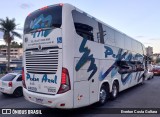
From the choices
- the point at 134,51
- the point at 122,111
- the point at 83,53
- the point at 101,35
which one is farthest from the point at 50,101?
the point at 134,51

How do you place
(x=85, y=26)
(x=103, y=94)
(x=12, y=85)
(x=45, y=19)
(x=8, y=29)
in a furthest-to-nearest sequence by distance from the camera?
(x=8, y=29) < (x=12, y=85) < (x=103, y=94) < (x=85, y=26) < (x=45, y=19)

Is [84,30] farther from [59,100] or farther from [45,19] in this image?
[59,100]

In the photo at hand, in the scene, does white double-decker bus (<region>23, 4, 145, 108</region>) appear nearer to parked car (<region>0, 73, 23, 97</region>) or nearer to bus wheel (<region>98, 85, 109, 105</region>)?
bus wheel (<region>98, 85, 109, 105</region>)

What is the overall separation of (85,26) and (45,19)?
150 centimetres

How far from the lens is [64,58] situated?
5.98 metres

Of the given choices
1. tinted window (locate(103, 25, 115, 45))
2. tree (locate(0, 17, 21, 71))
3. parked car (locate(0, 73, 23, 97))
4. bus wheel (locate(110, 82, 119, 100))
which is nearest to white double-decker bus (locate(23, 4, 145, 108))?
tinted window (locate(103, 25, 115, 45))

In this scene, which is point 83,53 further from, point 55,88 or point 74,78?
point 55,88

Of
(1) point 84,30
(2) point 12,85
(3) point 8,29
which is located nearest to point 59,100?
(1) point 84,30

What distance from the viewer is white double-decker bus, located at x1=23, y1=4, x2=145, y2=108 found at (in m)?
6.00

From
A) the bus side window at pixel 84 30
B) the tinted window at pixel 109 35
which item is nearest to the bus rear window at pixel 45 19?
the bus side window at pixel 84 30

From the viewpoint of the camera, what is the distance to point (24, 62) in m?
7.37

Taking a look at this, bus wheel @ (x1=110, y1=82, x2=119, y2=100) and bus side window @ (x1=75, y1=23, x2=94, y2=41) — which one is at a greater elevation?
bus side window @ (x1=75, y1=23, x2=94, y2=41)

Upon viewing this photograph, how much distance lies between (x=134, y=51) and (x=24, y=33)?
338 inches

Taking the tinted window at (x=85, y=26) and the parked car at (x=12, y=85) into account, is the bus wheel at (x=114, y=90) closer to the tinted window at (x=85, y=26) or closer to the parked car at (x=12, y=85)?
the tinted window at (x=85, y=26)
